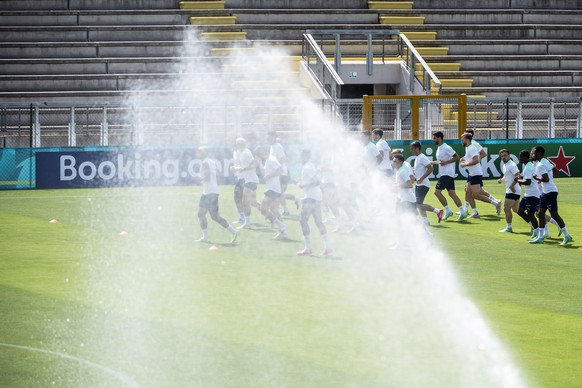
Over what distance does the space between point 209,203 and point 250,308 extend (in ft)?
23.2

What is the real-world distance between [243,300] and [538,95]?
1232 inches

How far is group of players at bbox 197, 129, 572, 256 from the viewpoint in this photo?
781 inches

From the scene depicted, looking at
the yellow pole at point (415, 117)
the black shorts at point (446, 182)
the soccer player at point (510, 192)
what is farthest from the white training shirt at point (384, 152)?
the yellow pole at point (415, 117)

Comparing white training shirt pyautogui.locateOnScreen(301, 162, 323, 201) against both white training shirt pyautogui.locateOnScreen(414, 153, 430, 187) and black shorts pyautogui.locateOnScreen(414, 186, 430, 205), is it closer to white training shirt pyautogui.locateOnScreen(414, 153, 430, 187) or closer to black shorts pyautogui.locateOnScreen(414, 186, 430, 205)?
black shorts pyautogui.locateOnScreen(414, 186, 430, 205)

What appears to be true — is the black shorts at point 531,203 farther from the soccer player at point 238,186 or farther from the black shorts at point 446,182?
the soccer player at point 238,186

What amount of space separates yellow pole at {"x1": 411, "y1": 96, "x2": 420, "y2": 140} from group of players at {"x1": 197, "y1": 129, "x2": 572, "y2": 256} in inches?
378

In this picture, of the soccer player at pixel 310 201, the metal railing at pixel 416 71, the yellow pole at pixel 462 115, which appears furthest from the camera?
the metal railing at pixel 416 71

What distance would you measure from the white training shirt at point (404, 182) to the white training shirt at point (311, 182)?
167 centimetres

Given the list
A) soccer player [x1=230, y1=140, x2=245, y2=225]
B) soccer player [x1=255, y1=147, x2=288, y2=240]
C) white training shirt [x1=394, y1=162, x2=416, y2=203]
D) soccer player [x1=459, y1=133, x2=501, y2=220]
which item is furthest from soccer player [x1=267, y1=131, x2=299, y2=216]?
soccer player [x1=459, y1=133, x2=501, y2=220]

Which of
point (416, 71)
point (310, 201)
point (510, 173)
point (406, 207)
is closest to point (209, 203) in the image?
point (310, 201)

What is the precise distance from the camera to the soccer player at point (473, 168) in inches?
987

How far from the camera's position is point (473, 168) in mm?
25719

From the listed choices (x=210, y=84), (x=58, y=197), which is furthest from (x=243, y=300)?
(x=210, y=84)

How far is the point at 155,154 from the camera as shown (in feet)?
113
